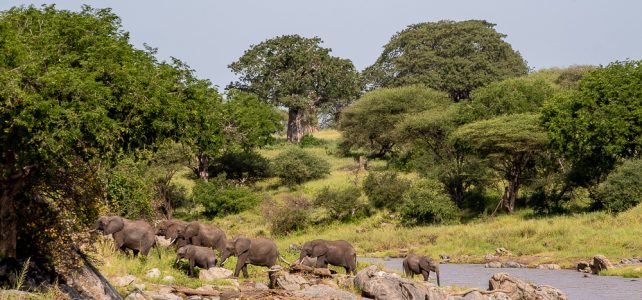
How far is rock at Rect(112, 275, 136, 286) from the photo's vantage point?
19.0 meters

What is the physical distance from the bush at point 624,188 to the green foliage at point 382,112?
84.5 feet

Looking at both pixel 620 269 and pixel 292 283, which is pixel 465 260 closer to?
pixel 620 269

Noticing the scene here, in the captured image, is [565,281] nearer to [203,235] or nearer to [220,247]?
[220,247]

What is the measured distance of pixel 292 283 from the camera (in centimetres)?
2020

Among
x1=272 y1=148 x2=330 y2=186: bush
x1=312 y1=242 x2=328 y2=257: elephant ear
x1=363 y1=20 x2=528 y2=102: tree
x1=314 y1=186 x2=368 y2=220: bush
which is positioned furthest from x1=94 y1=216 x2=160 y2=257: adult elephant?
x1=363 y1=20 x2=528 y2=102: tree

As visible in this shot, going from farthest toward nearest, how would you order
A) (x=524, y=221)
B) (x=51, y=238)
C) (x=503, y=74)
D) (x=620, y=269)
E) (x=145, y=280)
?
(x=503, y=74)
(x=524, y=221)
(x=620, y=269)
(x=145, y=280)
(x=51, y=238)

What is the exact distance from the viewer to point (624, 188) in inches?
1640

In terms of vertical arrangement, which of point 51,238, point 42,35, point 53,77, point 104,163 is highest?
point 42,35

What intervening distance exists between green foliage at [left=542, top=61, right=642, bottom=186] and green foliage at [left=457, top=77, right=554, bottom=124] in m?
7.82

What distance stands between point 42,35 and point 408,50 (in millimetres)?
77703

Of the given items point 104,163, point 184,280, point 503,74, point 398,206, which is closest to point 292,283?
point 184,280

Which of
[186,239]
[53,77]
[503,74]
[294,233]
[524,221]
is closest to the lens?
[53,77]

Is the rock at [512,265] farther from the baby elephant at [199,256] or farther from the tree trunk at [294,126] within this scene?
the tree trunk at [294,126]

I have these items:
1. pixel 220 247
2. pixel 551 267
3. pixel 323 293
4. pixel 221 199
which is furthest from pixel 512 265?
pixel 221 199
